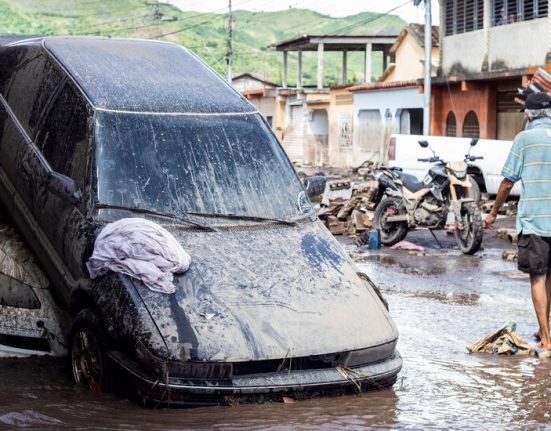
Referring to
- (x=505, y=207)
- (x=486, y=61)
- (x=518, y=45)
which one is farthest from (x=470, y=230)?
(x=486, y=61)

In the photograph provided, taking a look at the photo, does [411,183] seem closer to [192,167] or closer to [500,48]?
[192,167]

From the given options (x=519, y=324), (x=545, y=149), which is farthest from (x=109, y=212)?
(x=519, y=324)

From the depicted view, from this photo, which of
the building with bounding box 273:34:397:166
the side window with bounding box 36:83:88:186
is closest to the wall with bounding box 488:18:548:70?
the building with bounding box 273:34:397:166

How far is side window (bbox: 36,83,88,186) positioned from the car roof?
0.45 feet

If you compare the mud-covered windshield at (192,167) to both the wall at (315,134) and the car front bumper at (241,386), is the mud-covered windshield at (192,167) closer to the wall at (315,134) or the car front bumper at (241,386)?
the car front bumper at (241,386)

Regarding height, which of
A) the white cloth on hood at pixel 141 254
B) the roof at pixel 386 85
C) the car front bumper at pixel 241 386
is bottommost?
the car front bumper at pixel 241 386

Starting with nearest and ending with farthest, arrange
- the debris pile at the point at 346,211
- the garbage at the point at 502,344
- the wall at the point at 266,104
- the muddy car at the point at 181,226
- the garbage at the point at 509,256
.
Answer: the muddy car at the point at 181,226 < the garbage at the point at 502,344 < the garbage at the point at 509,256 < the debris pile at the point at 346,211 < the wall at the point at 266,104

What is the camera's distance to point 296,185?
7258 mm

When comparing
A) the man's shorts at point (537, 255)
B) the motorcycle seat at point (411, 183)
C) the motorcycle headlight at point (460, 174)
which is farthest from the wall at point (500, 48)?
the man's shorts at point (537, 255)

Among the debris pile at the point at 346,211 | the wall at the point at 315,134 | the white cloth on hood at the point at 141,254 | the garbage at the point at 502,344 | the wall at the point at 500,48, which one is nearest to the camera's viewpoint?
the white cloth on hood at the point at 141,254

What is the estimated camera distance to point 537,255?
8000 mm

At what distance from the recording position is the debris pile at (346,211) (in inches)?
675

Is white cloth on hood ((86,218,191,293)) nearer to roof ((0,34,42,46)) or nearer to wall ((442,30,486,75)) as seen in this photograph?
roof ((0,34,42,46))

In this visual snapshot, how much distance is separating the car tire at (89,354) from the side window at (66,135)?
104 cm
